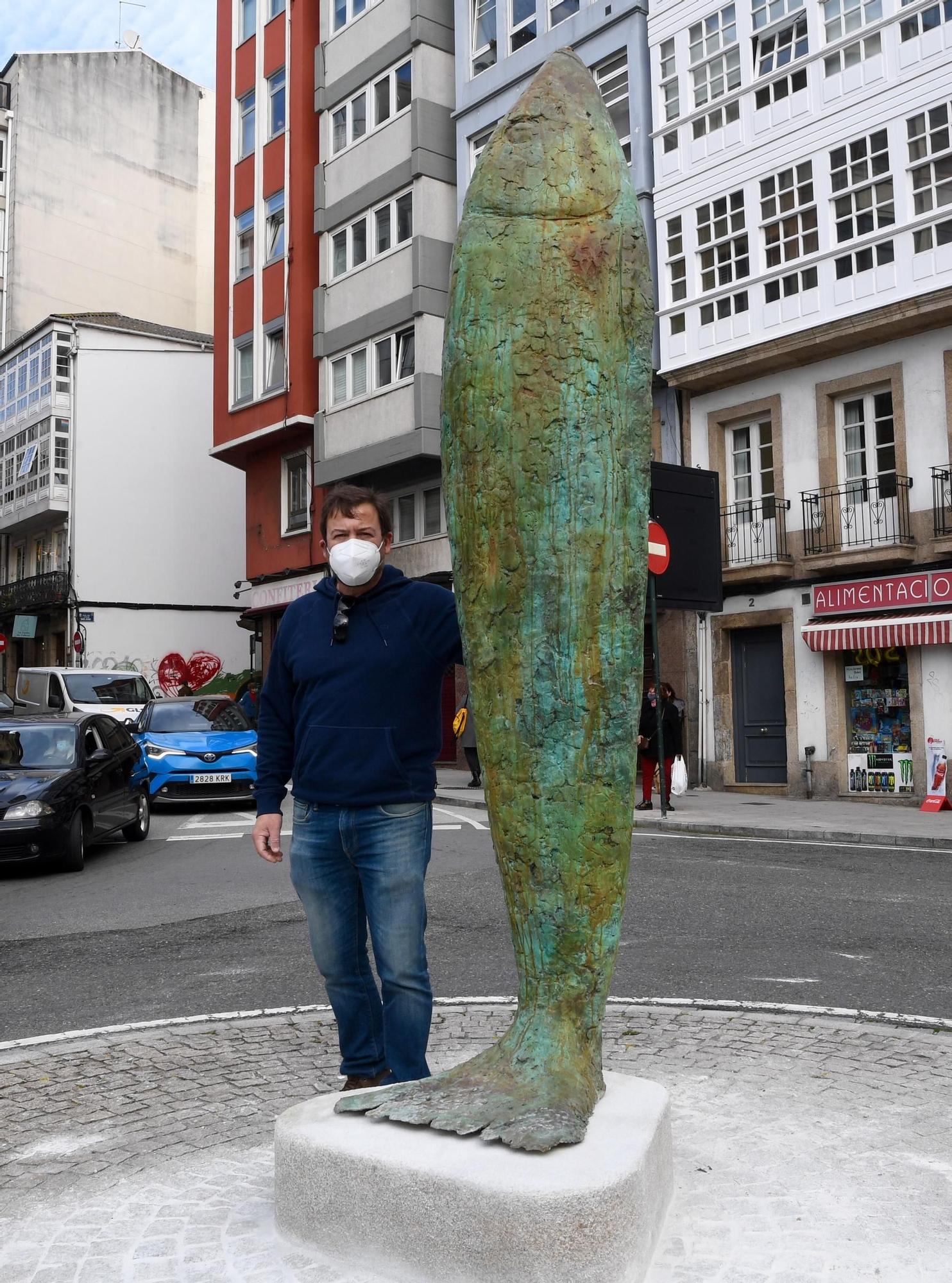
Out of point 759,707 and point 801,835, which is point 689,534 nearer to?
point 759,707

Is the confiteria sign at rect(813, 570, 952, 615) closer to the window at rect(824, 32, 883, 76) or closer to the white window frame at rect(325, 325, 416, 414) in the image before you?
the window at rect(824, 32, 883, 76)

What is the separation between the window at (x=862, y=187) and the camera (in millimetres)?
19062

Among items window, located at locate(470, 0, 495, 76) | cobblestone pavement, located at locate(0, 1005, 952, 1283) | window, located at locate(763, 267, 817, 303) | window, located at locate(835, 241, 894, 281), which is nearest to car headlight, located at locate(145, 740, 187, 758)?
cobblestone pavement, located at locate(0, 1005, 952, 1283)

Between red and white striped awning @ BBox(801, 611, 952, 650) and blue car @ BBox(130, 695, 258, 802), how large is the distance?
9397 mm

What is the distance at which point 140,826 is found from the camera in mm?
13586

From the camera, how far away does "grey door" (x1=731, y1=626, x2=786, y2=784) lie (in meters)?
21.2

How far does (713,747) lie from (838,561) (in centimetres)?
435

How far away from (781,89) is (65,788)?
55.4 ft

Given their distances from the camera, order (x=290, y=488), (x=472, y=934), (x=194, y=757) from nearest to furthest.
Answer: (x=472, y=934) → (x=194, y=757) → (x=290, y=488)

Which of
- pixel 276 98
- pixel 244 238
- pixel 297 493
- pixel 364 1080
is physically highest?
pixel 276 98

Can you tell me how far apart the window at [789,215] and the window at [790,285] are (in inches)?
11.5

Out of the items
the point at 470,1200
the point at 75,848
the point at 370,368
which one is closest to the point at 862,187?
the point at 370,368

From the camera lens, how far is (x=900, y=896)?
9.07 metres

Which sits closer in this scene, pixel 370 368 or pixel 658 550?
pixel 658 550
